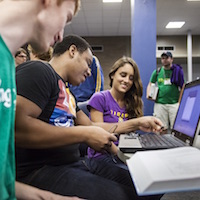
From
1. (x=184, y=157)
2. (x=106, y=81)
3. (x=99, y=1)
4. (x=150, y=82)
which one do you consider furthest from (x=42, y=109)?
(x=106, y=81)

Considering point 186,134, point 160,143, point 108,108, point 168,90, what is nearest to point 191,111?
point 186,134

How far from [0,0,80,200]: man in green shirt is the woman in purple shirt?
883 millimetres

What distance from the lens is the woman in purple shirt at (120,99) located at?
64.1 inches

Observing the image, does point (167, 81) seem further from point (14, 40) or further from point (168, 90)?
point (14, 40)

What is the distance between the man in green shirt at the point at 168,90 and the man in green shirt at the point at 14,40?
328cm

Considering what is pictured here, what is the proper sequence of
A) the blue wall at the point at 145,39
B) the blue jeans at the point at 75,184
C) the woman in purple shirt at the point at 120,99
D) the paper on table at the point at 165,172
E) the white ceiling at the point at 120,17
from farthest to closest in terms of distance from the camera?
1. the white ceiling at the point at 120,17
2. the blue wall at the point at 145,39
3. the woman in purple shirt at the point at 120,99
4. the blue jeans at the point at 75,184
5. the paper on table at the point at 165,172

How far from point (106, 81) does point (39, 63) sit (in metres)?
7.51

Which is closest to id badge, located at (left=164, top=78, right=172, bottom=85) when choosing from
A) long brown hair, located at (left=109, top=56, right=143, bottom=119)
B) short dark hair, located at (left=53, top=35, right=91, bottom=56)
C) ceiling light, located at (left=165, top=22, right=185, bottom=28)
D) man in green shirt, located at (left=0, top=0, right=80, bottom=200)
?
long brown hair, located at (left=109, top=56, right=143, bottom=119)

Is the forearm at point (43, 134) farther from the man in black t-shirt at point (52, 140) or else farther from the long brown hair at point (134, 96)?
the long brown hair at point (134, 96)

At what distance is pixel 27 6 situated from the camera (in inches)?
23.0

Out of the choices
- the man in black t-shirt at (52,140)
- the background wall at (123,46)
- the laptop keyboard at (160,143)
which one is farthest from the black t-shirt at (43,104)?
the background wall at (123,46)

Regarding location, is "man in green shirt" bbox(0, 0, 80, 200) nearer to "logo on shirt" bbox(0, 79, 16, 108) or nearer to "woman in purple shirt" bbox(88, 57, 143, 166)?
"logo on shirt" bbox(0, 79, 16, 108)

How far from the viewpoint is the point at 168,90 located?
3.89 m

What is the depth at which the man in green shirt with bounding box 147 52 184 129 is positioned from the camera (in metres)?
3.85
